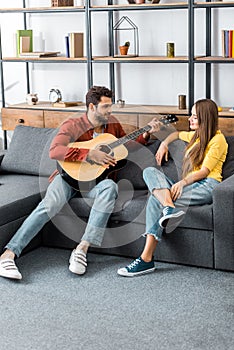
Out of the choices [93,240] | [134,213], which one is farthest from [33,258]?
[134,213]

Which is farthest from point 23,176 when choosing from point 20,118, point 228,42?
point 228,42

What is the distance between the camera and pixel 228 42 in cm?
458

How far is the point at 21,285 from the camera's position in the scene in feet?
12.3

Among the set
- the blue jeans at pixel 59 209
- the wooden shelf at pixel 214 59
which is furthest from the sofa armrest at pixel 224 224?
the wooden shelf at pixel 214 59

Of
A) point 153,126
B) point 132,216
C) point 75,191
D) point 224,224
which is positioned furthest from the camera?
point 153,126

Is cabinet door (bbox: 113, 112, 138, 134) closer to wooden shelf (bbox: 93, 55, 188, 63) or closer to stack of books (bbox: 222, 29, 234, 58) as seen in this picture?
wooden shelf (bbox: 93, 55, 188, 63)

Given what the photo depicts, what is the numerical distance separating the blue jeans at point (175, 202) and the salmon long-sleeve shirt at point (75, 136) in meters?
0.47

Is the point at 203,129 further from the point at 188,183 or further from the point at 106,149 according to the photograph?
the point at 106,149

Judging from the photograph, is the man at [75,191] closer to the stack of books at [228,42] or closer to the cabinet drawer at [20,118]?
A: the stack of books at [228,42]

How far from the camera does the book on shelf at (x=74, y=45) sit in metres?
5.12

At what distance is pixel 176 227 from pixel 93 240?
1.63ft

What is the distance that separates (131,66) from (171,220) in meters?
1.74

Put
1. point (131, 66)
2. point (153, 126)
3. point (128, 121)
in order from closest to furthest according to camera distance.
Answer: point (153, 126), point (128, 121), point (131, 66)

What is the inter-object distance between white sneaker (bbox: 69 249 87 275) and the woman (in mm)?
216
